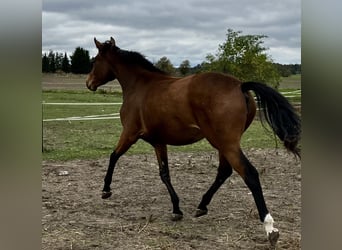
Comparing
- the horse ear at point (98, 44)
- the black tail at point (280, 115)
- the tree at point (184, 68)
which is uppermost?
the horse ear at point (98, 44)

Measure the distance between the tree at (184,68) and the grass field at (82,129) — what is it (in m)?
0.67

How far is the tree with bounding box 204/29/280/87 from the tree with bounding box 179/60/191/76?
0.13m

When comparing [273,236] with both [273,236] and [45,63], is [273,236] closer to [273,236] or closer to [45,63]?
[273,236]

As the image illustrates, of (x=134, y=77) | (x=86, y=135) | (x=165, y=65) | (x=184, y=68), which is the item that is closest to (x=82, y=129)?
(x=86, y=135)

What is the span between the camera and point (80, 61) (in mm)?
2719

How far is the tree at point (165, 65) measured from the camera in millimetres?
2877

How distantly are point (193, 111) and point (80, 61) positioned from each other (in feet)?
2.90

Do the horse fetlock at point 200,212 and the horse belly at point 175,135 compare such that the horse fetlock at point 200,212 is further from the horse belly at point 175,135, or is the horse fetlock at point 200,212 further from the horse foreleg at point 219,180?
the horse belly at point 175,135

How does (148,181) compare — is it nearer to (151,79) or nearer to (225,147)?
(151,79)

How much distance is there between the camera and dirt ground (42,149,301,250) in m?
2.36

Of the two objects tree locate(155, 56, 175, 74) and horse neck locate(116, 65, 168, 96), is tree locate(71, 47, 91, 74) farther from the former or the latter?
tree locate(155, 56, 175, 74)

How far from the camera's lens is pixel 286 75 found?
218 centimetres

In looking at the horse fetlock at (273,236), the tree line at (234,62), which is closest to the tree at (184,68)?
the tree line at (234,62)
